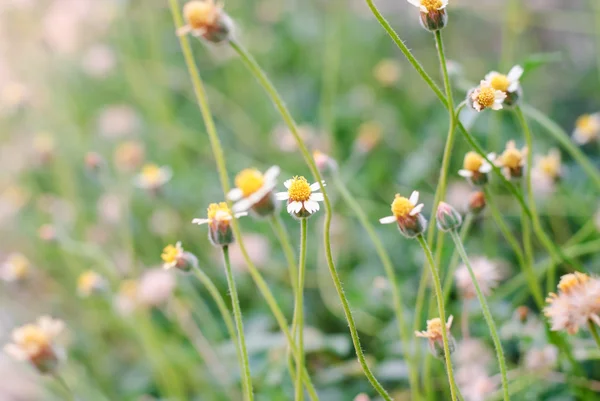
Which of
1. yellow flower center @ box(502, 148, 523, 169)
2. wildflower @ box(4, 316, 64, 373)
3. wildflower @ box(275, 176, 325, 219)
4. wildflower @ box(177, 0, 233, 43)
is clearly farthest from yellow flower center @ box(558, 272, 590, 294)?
wildflower @ box(4, 316, 64, 373)

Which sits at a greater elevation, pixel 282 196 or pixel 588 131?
pixel 588 131

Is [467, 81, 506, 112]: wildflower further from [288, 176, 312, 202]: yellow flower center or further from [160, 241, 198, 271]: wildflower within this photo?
[160, 241, 198, 271]: wildflower

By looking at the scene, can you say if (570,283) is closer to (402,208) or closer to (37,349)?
(402,208)

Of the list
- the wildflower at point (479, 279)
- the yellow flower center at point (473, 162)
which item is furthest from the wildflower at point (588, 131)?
the yellow flower center at point (473, 162)

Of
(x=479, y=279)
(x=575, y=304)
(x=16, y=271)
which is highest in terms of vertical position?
(x=16, y=271)

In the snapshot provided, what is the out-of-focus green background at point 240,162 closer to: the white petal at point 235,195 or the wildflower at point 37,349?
the wildflower at point 37,349

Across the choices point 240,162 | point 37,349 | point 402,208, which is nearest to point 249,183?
point 402,208
